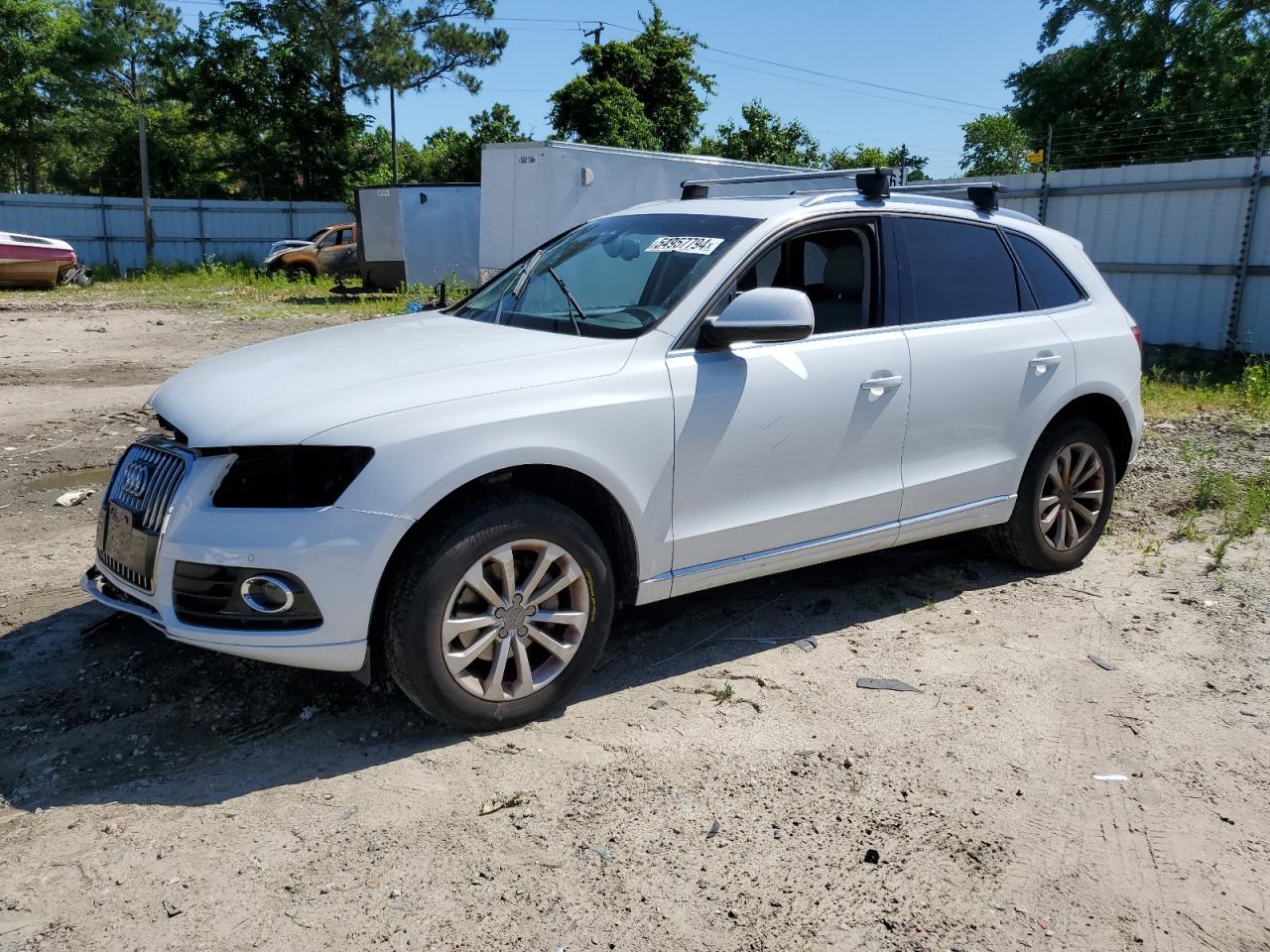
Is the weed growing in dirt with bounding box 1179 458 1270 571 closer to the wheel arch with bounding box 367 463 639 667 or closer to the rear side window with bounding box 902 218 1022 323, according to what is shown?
the rear side window with bounding box 902 218 1022 323

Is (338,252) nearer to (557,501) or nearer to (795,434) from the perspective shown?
(795,434)

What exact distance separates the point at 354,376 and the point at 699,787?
5.77 feet

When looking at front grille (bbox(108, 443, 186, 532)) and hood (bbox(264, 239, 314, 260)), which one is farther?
→ hood (bbox(264, 239, 314, 260))

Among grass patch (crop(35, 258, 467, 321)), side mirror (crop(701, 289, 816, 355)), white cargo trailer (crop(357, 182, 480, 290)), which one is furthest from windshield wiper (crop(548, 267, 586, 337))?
white cargo trailer (crop(357, 182, 480, 290))

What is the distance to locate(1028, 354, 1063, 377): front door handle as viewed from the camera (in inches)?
193

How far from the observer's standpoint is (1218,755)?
3.64m

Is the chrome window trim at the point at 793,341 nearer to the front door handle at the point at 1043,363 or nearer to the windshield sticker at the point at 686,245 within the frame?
the windshield sticker at the point at 686,245

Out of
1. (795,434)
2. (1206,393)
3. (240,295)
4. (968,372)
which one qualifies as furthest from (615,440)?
(240,295)

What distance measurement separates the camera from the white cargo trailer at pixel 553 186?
15344 millimetres

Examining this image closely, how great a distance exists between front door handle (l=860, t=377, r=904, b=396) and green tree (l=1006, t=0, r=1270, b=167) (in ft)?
77.9

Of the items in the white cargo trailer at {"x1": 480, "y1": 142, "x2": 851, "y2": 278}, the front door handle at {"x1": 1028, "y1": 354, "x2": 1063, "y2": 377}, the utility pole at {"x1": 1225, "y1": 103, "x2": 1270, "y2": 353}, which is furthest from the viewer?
the white cargo trailer at {"x1": 480, "y1": 142, "x2": 851, "y2": 278}

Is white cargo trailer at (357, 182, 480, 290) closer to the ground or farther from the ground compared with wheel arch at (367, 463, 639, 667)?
farther from the ground

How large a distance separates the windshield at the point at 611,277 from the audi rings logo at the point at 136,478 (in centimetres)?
150

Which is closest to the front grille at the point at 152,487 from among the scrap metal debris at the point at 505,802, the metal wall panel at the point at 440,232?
the scrap metal debris at the point at 505,802
